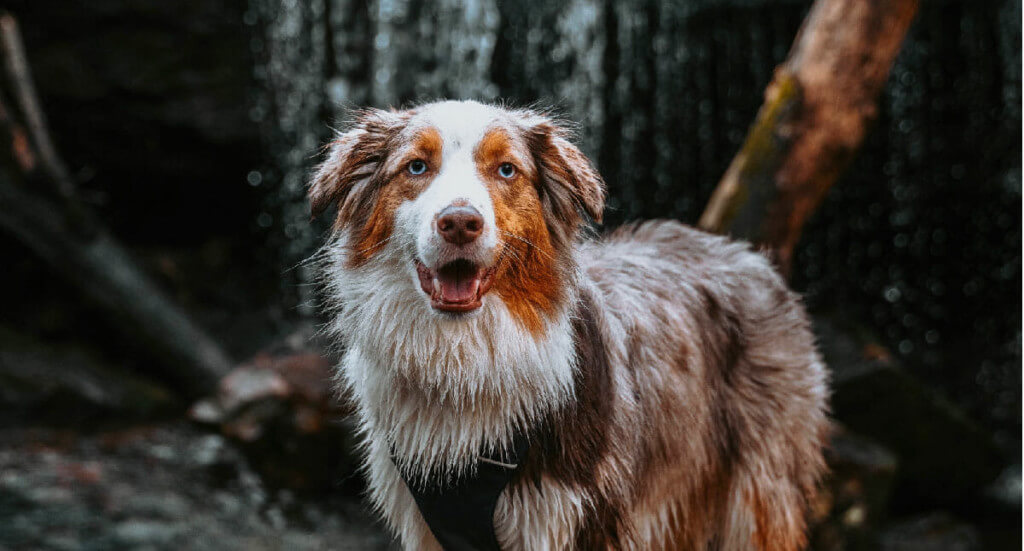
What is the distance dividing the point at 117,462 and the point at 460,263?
4566 mm

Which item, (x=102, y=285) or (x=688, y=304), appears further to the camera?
A: (x=102, y=285)

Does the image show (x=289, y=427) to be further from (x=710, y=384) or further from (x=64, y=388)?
(x=710, y=384)

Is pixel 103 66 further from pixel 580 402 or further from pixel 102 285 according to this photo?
pixel 580 402

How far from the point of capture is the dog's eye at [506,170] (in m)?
2.55

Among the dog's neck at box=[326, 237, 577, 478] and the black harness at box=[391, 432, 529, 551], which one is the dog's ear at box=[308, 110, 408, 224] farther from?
the black harness at box=[391, 432, 529, 551]

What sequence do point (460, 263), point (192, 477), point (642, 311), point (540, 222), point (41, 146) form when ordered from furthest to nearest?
point (41, 146), point (192, 477), point (642, 311), point (540, 222), point (460, 263)

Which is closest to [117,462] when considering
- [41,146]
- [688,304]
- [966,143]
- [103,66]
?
[41,146]

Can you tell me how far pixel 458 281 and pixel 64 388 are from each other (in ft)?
17.9

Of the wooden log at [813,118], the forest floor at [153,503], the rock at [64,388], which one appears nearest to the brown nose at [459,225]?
the wooden log at [813,118]

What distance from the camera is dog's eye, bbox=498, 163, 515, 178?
2553 millimetres

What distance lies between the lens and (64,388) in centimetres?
673

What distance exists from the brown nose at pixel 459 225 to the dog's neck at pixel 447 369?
9.6 inches

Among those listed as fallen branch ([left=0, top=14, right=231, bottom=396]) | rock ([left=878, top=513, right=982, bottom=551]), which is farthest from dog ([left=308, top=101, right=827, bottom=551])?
fallen branch ([left=0, top=14, right=231, bottom=396])

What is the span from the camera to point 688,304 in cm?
319
